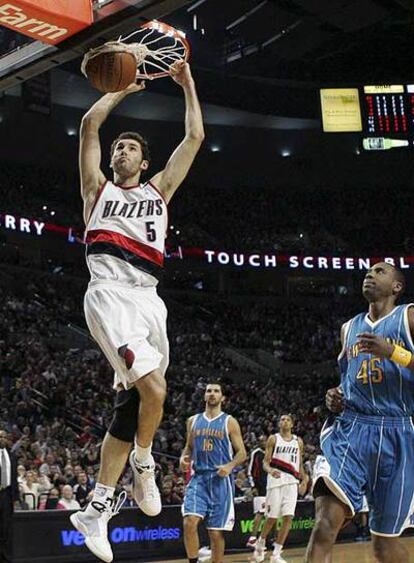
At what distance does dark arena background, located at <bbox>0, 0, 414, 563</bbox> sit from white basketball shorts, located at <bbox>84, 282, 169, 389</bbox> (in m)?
7.63

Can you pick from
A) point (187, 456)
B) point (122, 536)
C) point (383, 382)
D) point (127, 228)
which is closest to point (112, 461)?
point (127, 228)

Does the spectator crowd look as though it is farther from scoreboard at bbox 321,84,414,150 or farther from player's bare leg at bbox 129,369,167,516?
player's bare leg at bbox 129,369,167,516

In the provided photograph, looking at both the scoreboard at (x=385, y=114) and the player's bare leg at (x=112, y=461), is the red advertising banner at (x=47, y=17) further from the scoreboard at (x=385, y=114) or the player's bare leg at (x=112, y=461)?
the scoreboard at (x=385, y=114)

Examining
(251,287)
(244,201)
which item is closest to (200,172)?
(244,201)

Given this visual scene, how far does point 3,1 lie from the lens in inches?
189

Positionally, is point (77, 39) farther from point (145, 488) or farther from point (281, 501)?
point (281, 501)

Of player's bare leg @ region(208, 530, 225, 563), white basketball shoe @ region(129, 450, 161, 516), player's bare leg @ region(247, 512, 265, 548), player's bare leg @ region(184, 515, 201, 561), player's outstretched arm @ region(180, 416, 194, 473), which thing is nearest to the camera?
white basketball shoe @ region(129, 450, 161, 516)

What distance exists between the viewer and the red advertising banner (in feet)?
16.0

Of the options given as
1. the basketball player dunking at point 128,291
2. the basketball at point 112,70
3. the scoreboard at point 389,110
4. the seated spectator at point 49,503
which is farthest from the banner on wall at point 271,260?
the basketball at point 112,70

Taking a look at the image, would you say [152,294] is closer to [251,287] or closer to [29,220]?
[29,220]

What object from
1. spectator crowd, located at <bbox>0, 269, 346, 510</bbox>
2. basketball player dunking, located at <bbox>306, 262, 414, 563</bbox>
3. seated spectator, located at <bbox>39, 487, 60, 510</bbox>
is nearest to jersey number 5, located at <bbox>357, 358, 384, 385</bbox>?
basketball player dunking, located at <bbox>306, 262, 414, 563</bbox>

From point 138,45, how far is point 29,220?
23.6 m

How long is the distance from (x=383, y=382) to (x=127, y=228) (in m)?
2.09

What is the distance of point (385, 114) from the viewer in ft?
66.9
